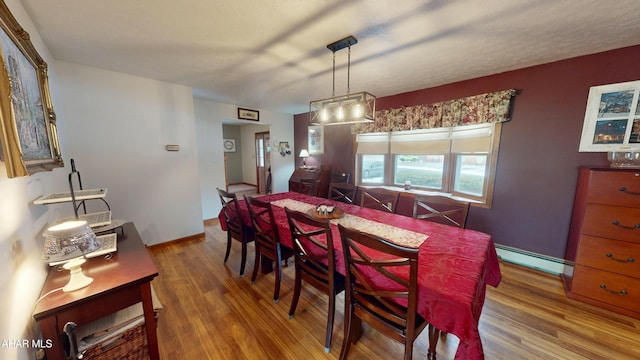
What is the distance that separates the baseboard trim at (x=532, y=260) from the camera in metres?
2.40

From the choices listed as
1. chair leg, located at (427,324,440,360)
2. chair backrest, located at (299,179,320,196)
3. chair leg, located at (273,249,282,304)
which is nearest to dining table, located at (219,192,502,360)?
chair leg, located at (273,249,282,304)

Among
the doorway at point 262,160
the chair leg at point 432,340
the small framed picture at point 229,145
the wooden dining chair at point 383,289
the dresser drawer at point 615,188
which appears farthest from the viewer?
the small framed picture at point 229,145

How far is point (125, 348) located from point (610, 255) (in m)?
3.70

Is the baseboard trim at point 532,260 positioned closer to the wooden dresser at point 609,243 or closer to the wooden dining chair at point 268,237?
the wooden dresser at point 609,243

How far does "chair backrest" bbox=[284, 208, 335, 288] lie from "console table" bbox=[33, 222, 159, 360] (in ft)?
2.88

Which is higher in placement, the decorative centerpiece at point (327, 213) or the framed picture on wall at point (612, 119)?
the framed picture on wall at point (612, 119)

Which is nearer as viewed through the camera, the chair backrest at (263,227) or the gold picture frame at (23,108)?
the gold picture frame at (23,108)

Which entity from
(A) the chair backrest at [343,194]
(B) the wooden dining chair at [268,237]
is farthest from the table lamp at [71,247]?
Answer: (A) the chair backrest at [343,194]

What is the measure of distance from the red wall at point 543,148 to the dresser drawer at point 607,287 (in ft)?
1.57

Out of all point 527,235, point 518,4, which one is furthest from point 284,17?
point 527,235

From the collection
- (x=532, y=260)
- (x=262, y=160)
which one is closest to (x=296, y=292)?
(x=532, y=260)

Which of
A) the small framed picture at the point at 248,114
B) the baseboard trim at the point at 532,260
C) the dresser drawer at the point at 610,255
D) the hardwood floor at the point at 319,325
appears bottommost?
the hardwood floor at the point at 319,325

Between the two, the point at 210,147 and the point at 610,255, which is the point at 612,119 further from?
the point at 210,147

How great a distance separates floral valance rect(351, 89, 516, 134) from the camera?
2590mm
